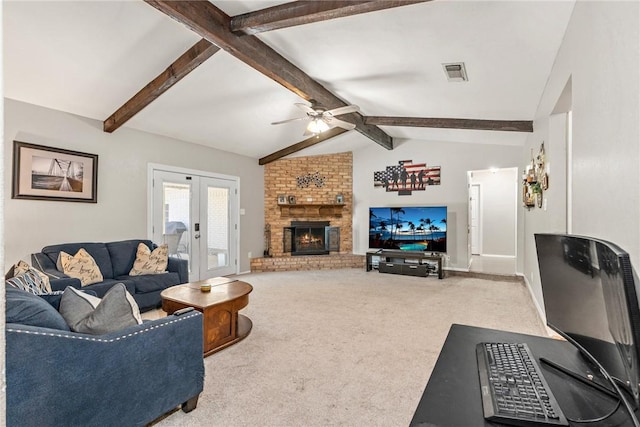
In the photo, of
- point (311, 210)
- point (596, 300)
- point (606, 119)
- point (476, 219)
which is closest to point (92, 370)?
point (596, 300)

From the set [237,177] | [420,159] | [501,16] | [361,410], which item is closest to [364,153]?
[420,159]

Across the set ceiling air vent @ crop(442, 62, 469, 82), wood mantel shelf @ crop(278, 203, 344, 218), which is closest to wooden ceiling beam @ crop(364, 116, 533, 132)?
ceiling air vent @ crop(442, 62, 469, 82)

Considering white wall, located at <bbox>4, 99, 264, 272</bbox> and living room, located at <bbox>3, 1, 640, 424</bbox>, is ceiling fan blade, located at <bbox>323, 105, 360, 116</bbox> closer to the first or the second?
living room, located at <bbox>3, 1, 640, 424</bbox>

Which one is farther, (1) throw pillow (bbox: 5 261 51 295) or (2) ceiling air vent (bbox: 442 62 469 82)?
(2) ceiling air vent (bbox: 442 62 469 82)

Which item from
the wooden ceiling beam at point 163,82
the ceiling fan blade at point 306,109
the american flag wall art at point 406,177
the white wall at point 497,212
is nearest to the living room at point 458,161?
the american flag wall art at point 406,177

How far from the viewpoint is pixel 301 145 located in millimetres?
6781

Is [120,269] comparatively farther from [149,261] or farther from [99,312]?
[99,312]

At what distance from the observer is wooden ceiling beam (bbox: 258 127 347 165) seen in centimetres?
635

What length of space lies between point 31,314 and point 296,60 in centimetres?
322

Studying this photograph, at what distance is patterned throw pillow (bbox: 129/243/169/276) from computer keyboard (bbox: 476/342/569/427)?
410 centimetres

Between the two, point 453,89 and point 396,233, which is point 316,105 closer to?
point 453,89

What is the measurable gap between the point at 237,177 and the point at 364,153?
2.82 meters

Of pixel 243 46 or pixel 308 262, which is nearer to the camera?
pixel 243 46

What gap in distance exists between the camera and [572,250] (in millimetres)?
1094
